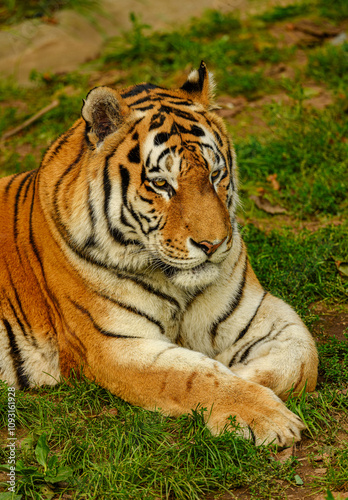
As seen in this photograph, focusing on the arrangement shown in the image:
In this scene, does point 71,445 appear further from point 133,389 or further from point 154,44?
point 154,44

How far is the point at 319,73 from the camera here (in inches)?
256

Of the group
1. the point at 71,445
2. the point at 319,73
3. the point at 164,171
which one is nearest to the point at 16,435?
the point at 71,445

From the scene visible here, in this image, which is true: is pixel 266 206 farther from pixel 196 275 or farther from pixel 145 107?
pixel 196 275

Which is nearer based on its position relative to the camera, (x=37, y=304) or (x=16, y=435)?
(x=16, y=435)

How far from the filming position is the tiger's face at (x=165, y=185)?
9.50 feet

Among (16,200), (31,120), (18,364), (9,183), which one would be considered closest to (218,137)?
(16,200)

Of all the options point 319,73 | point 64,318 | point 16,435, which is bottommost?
point 16,435

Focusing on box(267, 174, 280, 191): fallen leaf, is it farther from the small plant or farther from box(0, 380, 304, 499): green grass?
the small plant

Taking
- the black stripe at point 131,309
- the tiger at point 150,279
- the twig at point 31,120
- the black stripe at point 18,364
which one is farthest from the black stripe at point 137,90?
the twig at point 31,120

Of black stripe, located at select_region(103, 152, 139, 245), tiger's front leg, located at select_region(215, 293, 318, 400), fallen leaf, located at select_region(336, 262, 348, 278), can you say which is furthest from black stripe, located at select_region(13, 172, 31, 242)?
fallen leaf, located at select_region(336, 262, 348, 278)

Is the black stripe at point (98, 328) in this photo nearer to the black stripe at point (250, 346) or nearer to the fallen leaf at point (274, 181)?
the black stripe at point (250, 346)

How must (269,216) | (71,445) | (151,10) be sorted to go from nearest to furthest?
(71,445) < (269,216) < (151,10)

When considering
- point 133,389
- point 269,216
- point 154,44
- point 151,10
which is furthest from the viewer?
point 151,10

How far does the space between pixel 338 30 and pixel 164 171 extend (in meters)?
5.39
